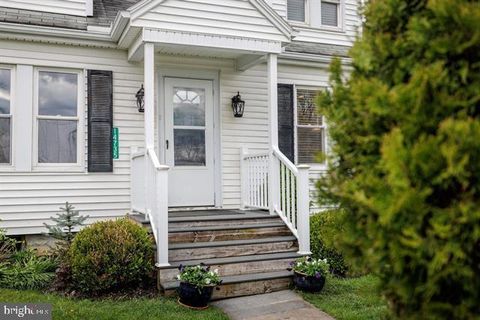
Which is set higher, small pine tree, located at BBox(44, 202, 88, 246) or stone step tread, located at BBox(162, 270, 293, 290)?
small pine tree, located at BBox(44, 202, 88, 246)

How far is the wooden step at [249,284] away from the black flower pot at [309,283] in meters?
0.19

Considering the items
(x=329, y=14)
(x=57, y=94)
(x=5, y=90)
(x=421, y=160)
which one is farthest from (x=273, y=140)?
(x=421, y=160)

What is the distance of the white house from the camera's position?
5.95 metres

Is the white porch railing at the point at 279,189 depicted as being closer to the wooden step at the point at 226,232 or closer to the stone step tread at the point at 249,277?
the wooden step at the point at 226,232

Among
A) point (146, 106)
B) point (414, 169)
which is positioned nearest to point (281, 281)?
point (146, 106)

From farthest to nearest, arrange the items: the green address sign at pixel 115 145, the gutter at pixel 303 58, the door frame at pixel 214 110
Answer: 1. the gutter at pixel 303 58
2. the door frame at pixel 214 110
3. the green address sign at pixel 115 145

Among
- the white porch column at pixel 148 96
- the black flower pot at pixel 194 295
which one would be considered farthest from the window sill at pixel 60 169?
the black flower pot at pixel 194 295

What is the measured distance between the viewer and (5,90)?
6113 mm

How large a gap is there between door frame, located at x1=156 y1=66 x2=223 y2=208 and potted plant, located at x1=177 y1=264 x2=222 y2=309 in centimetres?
253

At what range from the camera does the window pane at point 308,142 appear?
7.79m

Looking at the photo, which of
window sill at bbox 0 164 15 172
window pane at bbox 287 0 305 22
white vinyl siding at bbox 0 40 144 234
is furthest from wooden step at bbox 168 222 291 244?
window pane at bbox 287 0 305 22

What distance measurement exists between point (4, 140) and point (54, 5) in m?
2.18

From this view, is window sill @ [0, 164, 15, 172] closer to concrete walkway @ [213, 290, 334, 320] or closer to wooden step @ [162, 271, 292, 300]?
wooden step @ [162, 271, 292, 300]

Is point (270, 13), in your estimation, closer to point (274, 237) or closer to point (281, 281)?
point (274, 237)
